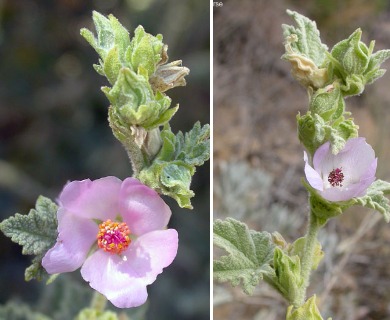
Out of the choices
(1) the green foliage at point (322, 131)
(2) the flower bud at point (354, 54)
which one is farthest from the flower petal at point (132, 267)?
(2) the flower bud at point (354, 54)

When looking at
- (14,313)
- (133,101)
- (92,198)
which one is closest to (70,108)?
(14,313)

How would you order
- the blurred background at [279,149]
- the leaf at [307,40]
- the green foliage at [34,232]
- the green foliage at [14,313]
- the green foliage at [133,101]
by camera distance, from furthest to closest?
the blurred background at [279,149]
the green foliage at [14,313]
the leaf at [307,40]
the green foliage at [34,232]
the green foliage at [133,101]

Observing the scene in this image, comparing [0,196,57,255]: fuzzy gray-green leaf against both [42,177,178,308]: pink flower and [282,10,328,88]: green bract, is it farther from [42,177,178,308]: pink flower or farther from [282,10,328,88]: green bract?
[282,10,328,88]: green bract

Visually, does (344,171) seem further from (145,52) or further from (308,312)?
(145,52)

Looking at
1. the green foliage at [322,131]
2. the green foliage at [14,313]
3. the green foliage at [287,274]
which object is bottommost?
the green foliage at [14,313]

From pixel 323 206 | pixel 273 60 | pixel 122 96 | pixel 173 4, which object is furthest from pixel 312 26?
pixel 273 60

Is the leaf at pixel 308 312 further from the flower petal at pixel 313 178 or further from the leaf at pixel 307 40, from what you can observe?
the leaf at pixel 307 40

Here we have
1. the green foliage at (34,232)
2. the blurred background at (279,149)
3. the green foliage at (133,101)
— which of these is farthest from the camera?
the blurred background at (279,149)
